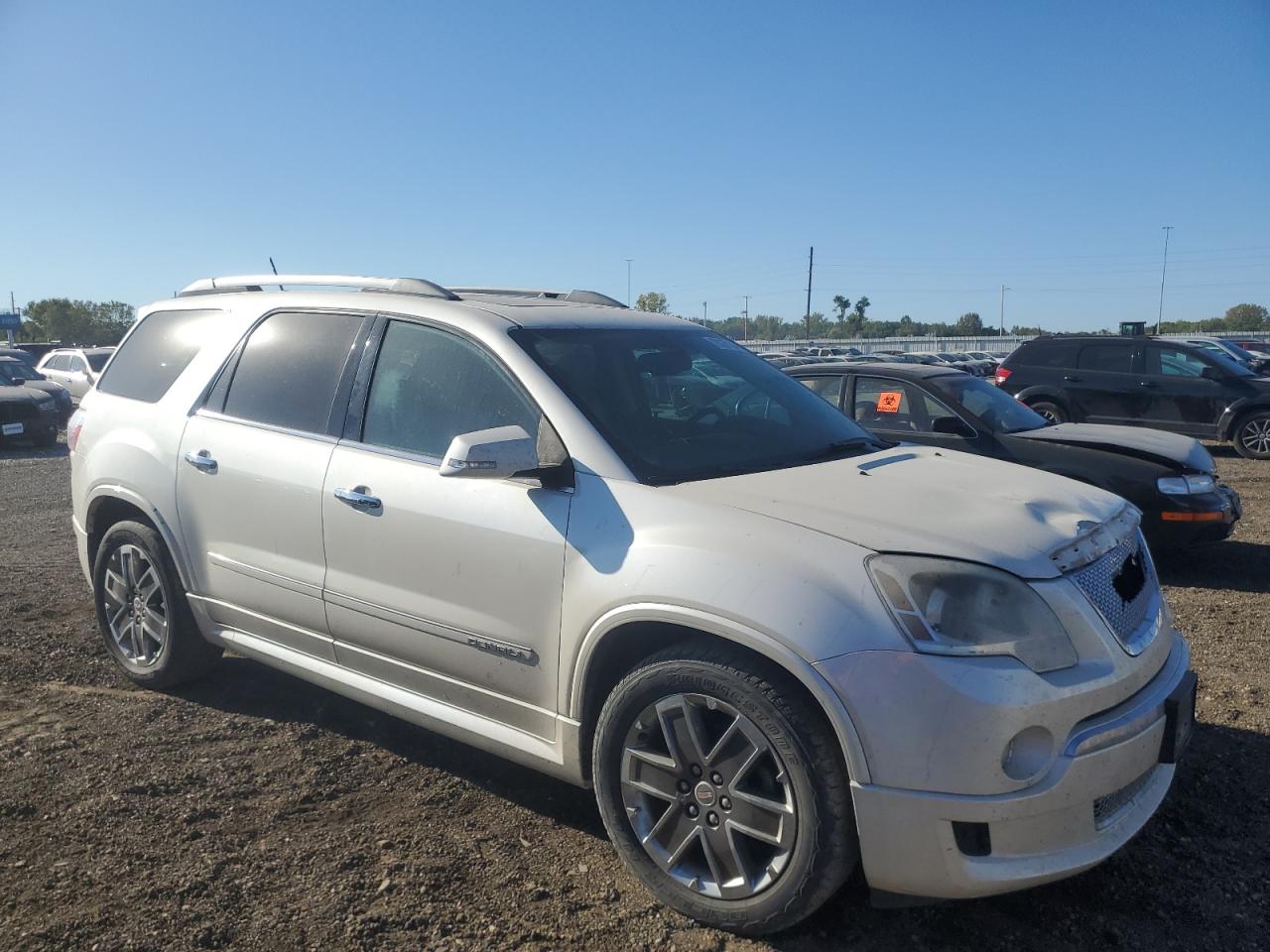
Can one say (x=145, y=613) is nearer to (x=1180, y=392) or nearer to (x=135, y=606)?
(x=135, y=606)

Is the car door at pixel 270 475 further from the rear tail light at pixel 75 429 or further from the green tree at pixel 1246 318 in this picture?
the green tree at pixel 1246 318

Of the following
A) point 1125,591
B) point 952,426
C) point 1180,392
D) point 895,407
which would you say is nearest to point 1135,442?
point 952,426

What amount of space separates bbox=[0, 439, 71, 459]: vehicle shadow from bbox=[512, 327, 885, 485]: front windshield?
1517 cm

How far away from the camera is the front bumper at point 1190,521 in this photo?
21.5 ft

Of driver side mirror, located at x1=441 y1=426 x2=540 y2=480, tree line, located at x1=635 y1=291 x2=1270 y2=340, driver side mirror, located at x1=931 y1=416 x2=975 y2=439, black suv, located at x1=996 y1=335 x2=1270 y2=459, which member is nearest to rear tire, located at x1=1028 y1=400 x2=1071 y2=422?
black suv, located at x1=996 y1=335 x2=1270 y2=459

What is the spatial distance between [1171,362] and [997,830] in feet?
44.5

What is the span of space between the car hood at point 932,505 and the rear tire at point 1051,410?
11599 millimetres

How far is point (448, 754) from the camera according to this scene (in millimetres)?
3949

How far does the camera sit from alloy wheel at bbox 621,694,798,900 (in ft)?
8.58

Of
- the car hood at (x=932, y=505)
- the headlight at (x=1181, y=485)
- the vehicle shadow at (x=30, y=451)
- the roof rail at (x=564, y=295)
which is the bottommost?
the vehicle shadow at (x=30, y=451)

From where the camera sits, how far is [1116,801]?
263 cm

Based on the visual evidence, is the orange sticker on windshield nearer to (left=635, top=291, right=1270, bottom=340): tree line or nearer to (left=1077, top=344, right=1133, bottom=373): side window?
(left=1077, top=344, right=1133, bottom=373): side window

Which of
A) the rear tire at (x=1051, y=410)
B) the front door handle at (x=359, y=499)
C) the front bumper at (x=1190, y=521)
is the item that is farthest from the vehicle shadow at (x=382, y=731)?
the rear tire at (x=1051, y=410)

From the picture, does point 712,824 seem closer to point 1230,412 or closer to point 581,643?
point 581,643
